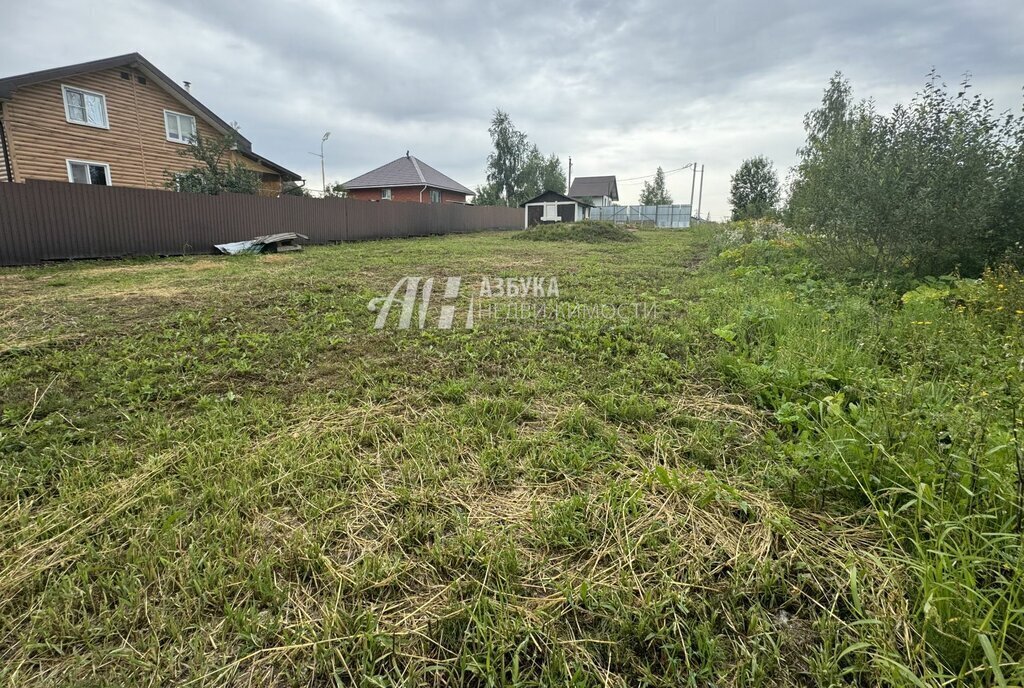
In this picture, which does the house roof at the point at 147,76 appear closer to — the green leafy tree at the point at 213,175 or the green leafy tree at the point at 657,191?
the green leafy tree at the point at 213,175

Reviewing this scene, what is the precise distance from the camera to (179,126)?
15422 mm

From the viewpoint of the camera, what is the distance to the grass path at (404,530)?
1.22 metres

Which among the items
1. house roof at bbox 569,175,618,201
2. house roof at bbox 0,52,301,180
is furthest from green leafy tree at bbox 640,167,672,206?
house roof at bbox 0,52,301,180

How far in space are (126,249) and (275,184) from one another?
1087cm

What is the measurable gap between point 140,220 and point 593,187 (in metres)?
42.7

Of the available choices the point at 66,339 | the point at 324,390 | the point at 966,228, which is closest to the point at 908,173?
the point at 966,228

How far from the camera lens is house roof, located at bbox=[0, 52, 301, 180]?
11.1m

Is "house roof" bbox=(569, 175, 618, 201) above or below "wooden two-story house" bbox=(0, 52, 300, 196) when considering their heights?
above

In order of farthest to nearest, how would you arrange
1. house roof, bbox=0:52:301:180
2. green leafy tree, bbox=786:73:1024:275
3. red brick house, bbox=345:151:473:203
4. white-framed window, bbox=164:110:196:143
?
red brick house, bbox=345:151:473:203 → white-framed window, bbox=164:110:196:143 → house roof, bbox=0:52:301:180 → green leafy tree, bbox=786:73:1024:275

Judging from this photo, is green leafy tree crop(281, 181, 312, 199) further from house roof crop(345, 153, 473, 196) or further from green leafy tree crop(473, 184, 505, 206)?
green leafy tree crop(473, 184, 505, 206)

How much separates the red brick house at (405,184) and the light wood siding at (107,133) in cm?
1144

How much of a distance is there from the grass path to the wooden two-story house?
13.6m

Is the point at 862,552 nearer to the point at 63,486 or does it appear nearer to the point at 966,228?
the point at 63,486

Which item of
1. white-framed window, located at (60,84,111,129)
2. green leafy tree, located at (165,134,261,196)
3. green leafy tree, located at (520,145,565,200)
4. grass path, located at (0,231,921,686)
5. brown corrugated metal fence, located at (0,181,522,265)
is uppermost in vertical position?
green leafy tree, located at (520,145,565,200)
